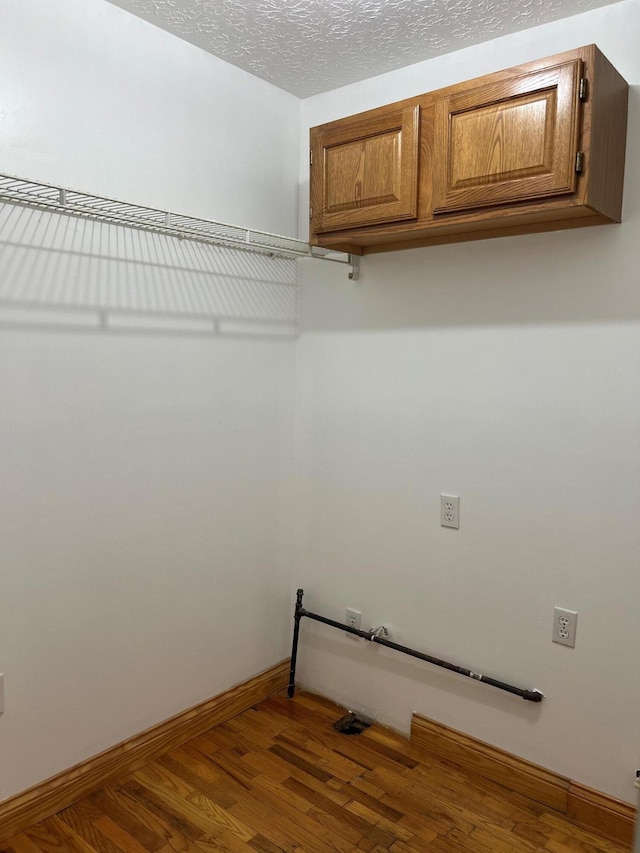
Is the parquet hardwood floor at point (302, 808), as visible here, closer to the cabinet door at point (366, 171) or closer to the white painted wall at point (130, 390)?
the white painted wall at point (130, 390)

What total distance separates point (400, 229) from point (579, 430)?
86cm

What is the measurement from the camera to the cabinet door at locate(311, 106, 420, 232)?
81.5 inches

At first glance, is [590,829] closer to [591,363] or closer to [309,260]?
[591,363]

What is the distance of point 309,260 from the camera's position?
2777 mm

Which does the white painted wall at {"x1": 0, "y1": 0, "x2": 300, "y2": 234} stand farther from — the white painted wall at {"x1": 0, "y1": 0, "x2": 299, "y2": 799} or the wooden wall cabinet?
the wooden wall cabinet

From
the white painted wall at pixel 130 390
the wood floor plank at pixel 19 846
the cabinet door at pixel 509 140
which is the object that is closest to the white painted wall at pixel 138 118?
the white painted wall at pixel 130 390

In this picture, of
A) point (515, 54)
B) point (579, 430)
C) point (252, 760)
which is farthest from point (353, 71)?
point (252, 760)

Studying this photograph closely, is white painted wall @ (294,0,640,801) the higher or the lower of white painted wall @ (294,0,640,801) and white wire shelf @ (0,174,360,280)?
the lower

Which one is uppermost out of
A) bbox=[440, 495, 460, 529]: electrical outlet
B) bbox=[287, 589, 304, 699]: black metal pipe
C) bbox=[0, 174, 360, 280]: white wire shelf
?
bbox=[0, 174, 360, 280]: white wire shelf

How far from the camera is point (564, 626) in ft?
6.96

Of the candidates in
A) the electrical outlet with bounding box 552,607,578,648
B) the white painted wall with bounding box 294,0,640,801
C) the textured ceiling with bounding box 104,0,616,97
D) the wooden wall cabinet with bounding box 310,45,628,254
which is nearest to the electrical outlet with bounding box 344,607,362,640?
the white painted wall with bounding box 294,0,640,801

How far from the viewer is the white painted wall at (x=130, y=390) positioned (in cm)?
193

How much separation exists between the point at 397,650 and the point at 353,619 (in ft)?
0.81

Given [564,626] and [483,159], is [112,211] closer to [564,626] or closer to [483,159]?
[483,159]
